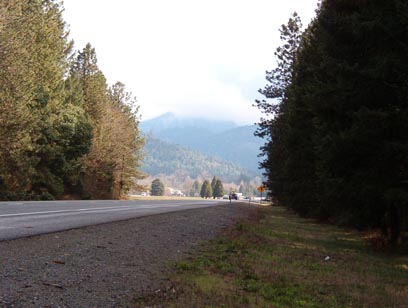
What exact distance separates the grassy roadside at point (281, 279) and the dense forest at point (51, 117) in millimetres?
20808

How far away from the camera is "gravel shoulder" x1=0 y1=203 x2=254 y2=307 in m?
5.05

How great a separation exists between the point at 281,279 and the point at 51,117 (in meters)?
32.3

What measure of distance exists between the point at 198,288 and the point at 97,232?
5.12 metres

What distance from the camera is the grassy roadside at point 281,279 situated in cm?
599

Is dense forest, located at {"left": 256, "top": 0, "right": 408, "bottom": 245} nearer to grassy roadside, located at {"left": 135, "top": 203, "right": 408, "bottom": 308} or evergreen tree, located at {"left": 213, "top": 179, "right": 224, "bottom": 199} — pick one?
grassy roadside, located at {"left": 135, "top": 203, "right": 408, "bottom": 308}

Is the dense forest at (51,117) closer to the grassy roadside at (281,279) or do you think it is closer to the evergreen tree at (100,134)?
the evergreen tree at (100,134)

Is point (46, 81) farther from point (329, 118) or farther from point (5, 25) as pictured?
point (329, 118)

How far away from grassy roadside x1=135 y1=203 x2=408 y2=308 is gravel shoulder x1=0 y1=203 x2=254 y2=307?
1.33 feet

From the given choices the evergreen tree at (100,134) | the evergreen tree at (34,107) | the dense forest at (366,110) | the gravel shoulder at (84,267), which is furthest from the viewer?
the evergreen tree at (100,134)

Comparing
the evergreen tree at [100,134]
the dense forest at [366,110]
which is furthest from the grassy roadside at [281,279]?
the evergreen tree at [100,134]

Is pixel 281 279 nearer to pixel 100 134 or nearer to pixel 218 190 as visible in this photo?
pixel 100 134

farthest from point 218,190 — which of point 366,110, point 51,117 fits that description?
point 366,110

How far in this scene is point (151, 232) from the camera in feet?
41.0

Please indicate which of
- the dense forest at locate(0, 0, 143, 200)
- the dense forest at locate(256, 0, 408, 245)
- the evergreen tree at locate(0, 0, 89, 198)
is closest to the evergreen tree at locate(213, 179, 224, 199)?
the dense forest at locate(0, 0, 143, 200)
